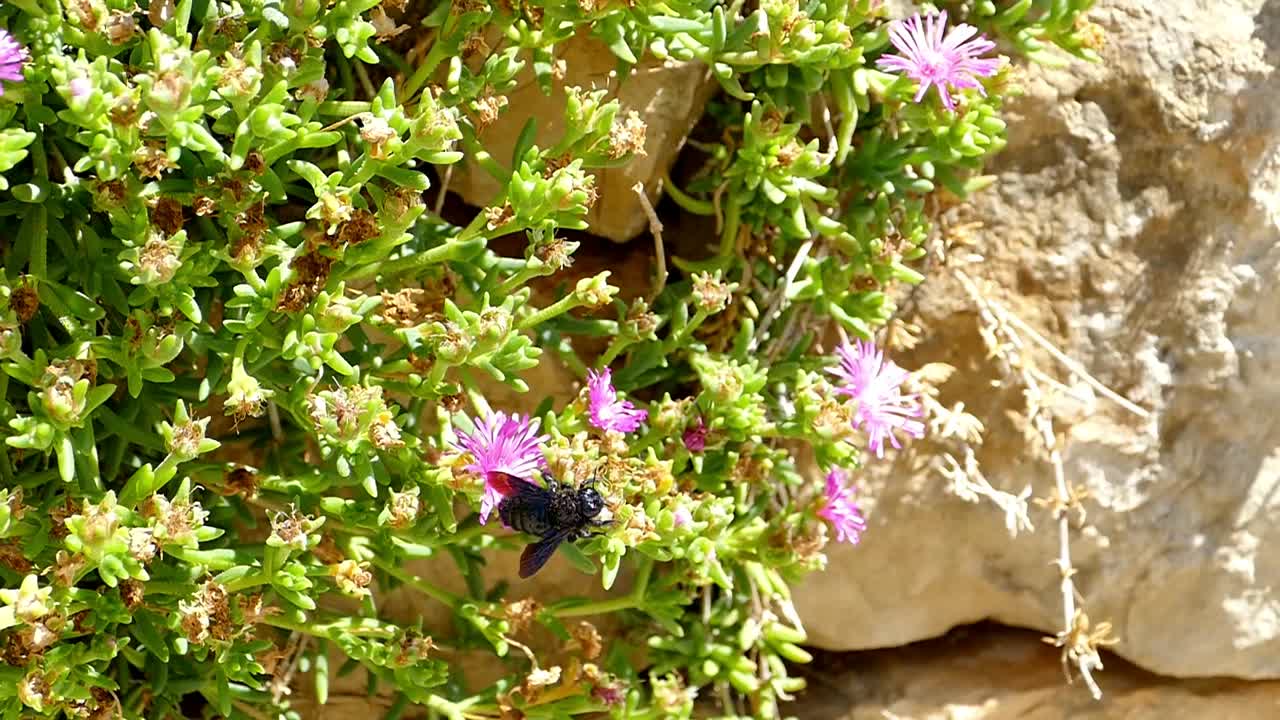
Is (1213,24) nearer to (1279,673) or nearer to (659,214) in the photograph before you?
(659,214)

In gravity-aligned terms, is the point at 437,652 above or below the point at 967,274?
below

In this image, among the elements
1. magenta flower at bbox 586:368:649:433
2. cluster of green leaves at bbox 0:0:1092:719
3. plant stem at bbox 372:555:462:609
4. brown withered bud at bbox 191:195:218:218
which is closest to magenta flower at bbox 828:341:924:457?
cluster of green leaves at bbox 0:0:1092:719

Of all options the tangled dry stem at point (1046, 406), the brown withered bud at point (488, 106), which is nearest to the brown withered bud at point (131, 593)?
the brown withered bud at point (488, 106)

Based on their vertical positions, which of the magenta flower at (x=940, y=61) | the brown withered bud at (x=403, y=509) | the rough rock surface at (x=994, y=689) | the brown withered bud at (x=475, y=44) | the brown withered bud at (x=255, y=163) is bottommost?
the rough rock surface at (x=994, y=689)

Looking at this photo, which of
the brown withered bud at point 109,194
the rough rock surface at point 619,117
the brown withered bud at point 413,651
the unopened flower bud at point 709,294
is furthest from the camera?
the rough rock surface at point 619,117

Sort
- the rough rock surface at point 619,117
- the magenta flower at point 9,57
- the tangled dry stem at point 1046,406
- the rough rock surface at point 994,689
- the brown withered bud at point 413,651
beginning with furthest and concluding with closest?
the rough rock surface at point 994,689 < the tangled dry stem at point 1046,406 < the rough rock surface at point 619,117 < the brown withered bud at point 413,651 < the magenta flower at point 9,57

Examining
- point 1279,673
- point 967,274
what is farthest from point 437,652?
point 1279,673

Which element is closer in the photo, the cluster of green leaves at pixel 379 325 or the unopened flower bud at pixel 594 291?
the cluster of green leaves at pixel 379 325

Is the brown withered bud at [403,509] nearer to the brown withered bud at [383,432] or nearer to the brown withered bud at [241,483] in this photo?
the brown withered bud at [383,432]
